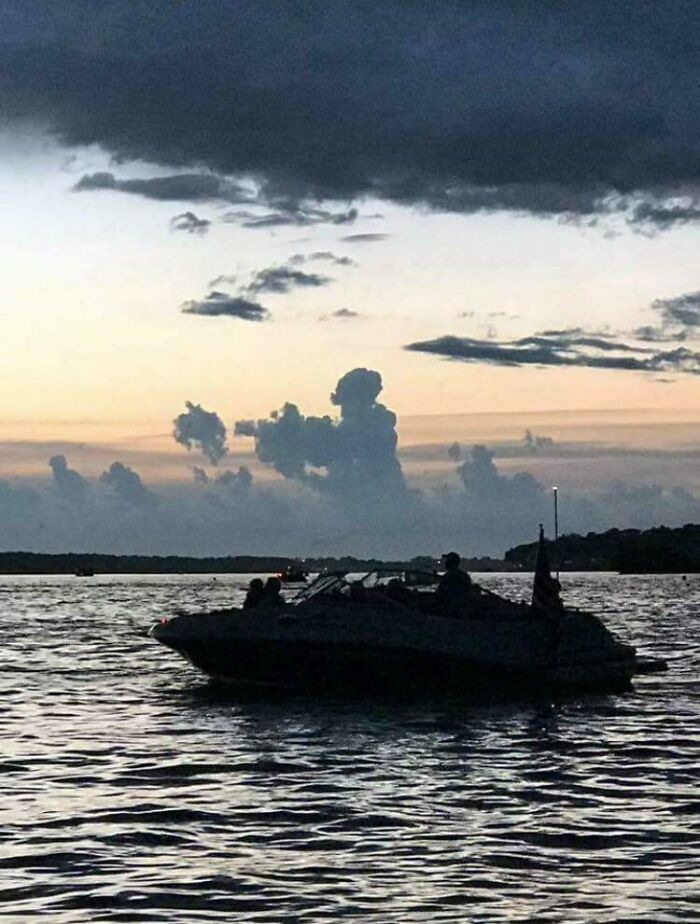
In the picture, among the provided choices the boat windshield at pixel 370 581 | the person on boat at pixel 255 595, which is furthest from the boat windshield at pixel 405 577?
the person on boat at pixel 255 595

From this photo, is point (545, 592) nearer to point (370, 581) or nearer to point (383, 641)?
point (370, 581)

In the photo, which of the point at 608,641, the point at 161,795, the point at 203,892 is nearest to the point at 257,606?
the point at 608,641

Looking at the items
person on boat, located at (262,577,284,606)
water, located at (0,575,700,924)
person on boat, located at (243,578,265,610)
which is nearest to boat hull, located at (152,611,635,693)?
water, located at (0,575,700,924)

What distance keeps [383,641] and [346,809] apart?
11031mm

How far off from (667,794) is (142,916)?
8.20 m

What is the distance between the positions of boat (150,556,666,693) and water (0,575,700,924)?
0.61 meters

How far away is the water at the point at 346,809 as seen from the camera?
38.5 feet

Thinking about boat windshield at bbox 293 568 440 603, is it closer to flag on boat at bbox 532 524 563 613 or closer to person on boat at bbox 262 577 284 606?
person on boat at bbox 262 577 284 606

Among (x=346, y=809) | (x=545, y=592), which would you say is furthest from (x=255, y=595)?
(x=346, y=809)

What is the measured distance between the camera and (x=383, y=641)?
2712 cm

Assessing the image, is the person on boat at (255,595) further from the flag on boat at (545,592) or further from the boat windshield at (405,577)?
the flag on boat at (545,592)

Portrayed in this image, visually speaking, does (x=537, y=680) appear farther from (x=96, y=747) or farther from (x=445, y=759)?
(x=96, y=747)

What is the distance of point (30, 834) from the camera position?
1444 cm

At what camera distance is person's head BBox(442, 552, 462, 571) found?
93.5 ft
